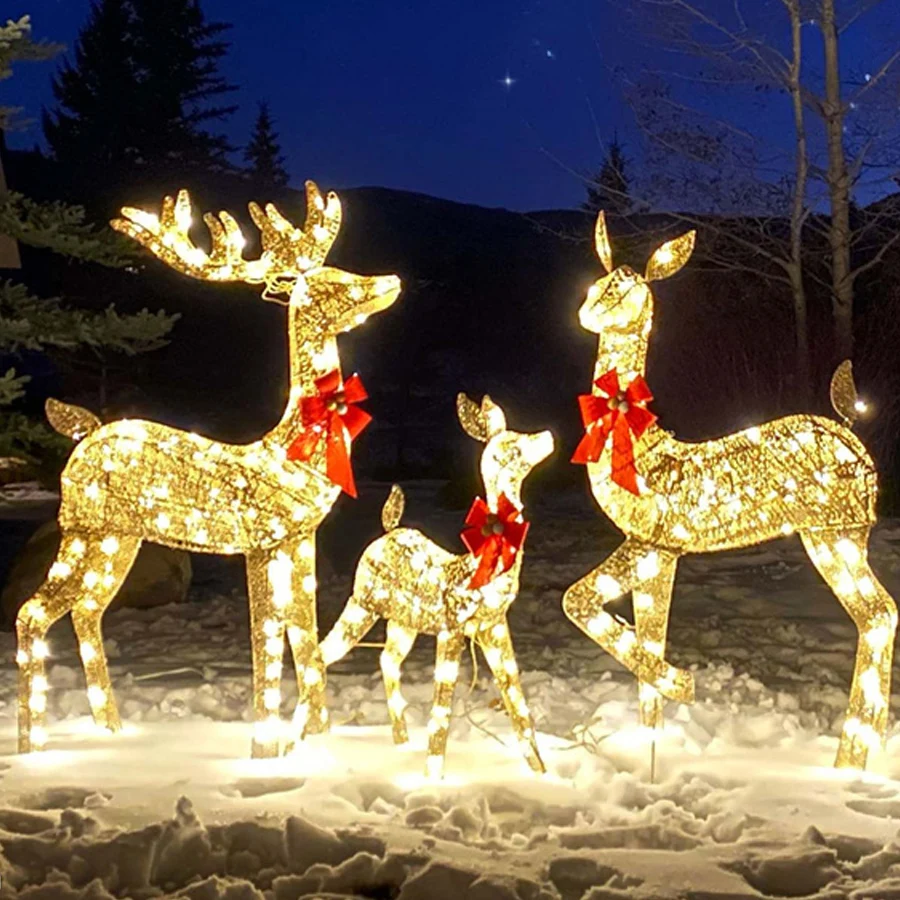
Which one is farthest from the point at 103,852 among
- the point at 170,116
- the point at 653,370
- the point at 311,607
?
the point at 170,116

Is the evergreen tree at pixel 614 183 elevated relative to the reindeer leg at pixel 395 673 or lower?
elevated

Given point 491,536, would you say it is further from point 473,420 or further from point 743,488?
point 743,488

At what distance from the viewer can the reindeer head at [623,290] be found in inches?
156

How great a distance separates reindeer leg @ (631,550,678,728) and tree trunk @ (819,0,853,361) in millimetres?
8254

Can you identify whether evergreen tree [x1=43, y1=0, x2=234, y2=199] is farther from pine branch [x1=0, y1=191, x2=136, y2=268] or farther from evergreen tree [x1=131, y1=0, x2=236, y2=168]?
pine branch [x1=0, y1=191, x2=136, y2=268]

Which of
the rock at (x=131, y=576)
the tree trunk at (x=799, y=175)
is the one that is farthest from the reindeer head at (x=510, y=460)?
the tree trunk at (x=799, y=175)

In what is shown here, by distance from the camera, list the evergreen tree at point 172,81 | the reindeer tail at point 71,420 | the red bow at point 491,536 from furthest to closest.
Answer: the evergreen tree at point 172,81 → the reindeer tail at point 71,420 → the red bow at point 491,536

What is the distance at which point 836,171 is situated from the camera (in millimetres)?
11508

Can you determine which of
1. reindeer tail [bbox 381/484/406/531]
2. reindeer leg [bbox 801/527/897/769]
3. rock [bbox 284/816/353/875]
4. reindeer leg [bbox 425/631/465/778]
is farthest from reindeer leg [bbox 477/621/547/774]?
reindeer leg [bbox 801/527/897/769]

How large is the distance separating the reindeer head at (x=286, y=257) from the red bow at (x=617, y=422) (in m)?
0.81

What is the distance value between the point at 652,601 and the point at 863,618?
0.69 metres

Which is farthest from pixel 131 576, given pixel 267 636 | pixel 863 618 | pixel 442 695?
pixel 863 618

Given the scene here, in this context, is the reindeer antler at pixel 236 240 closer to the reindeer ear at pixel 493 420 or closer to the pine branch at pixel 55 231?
the reindeer ear at pixel 493 420

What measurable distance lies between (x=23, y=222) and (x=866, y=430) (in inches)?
314
